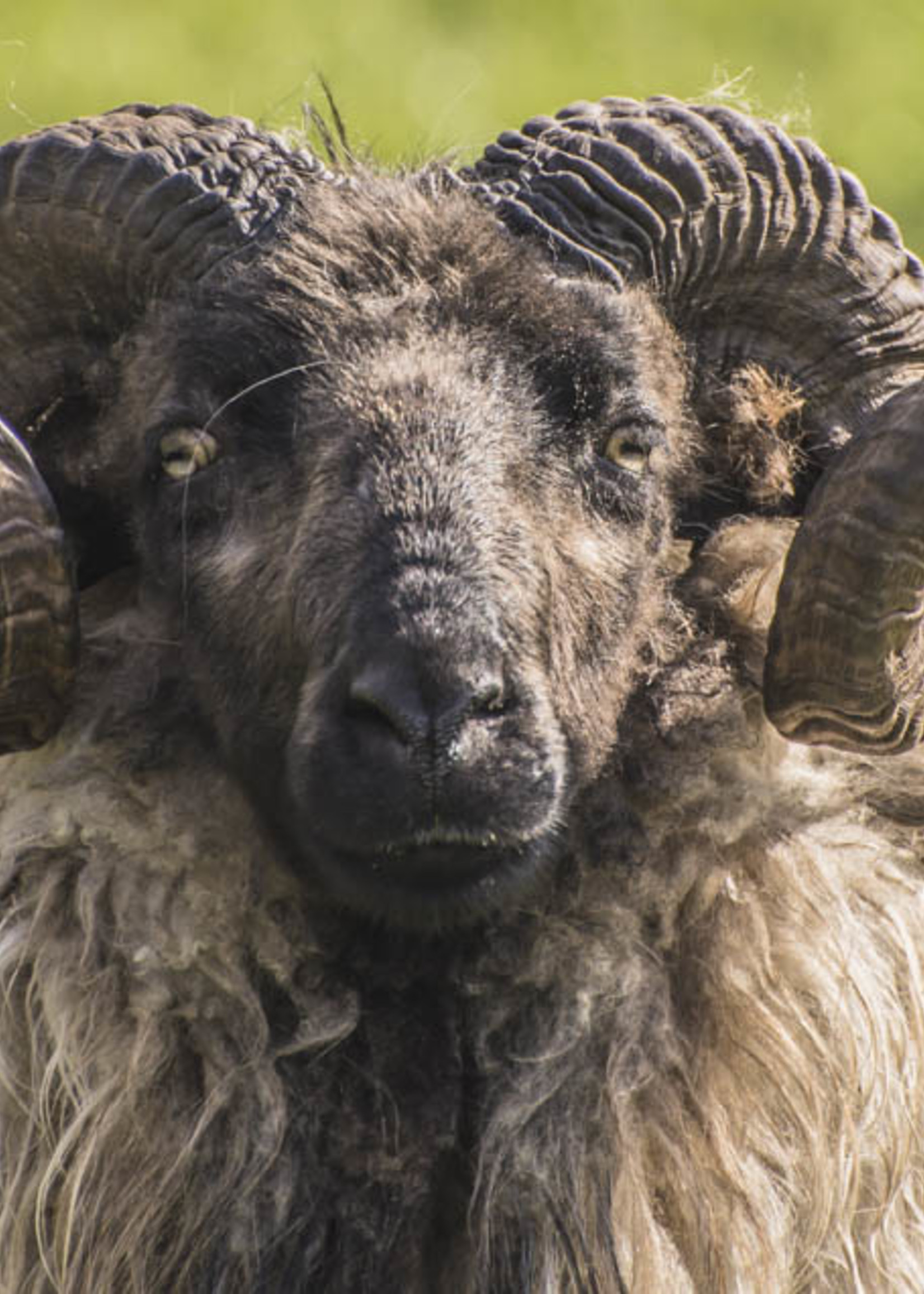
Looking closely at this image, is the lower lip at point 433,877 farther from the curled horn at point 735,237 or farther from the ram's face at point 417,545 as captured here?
the curled horn at point 735,237

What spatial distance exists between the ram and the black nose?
33 mm

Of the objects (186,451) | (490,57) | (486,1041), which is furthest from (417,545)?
(490,57)

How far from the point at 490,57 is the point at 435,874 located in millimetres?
14948

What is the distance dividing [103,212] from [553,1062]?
188 centimetres

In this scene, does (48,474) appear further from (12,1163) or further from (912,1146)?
(912,1146)

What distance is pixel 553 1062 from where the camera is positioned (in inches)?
151

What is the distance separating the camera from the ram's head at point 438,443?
3.50 metres

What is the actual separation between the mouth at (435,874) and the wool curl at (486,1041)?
321 millimetres

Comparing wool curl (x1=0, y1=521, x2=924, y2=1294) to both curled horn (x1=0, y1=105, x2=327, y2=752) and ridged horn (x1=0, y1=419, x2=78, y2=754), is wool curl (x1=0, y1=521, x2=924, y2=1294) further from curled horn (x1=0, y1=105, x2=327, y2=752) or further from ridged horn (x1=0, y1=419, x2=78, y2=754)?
curled horn (x1=0, y1=105, x2=327, y2=752)

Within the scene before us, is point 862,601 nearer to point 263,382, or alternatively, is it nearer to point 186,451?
point 263,382

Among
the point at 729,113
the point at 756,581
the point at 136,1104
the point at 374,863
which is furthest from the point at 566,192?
the point at 136,1104

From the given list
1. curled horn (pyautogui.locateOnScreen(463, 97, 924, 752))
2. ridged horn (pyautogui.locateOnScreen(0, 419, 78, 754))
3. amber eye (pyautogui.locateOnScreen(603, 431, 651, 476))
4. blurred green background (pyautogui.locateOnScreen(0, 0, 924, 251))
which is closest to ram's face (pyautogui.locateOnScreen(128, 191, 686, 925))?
amber eye (pyautogui.locateOnScreen(603, 431, 651, 476))

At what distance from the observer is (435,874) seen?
3492 mm

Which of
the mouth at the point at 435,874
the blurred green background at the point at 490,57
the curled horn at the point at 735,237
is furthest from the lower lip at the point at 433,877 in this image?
the blurred green background at the point at 490,57
